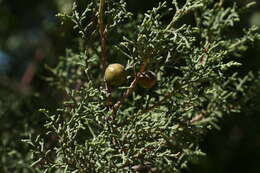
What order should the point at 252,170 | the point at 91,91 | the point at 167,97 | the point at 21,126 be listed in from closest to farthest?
the point at 91,91 < the point at 167,97 < the point at 21,126 < the point at 252,170

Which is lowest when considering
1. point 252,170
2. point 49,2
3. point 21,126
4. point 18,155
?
point 252,170

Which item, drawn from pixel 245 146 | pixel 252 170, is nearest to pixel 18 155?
pixel 245 146

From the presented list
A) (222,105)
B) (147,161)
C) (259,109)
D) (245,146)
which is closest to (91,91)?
(147,161)

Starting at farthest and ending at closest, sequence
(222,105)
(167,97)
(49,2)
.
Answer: (49,2) → (222,105) → (167,97)

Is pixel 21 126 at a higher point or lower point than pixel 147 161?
higher

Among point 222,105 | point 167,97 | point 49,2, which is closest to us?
point 167,97

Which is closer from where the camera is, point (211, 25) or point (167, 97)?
point (167, 97)

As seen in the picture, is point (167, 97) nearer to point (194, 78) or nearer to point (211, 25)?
point (194, 78)

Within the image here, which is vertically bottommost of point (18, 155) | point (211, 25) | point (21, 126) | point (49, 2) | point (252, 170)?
point (252, 170)

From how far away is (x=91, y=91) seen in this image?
1.38 metres

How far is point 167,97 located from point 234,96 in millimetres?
383

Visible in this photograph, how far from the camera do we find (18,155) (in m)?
1.83

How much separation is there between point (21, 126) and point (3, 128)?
0.31 feet

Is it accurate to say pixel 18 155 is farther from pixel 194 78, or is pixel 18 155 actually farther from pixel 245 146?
pixel 245 146
